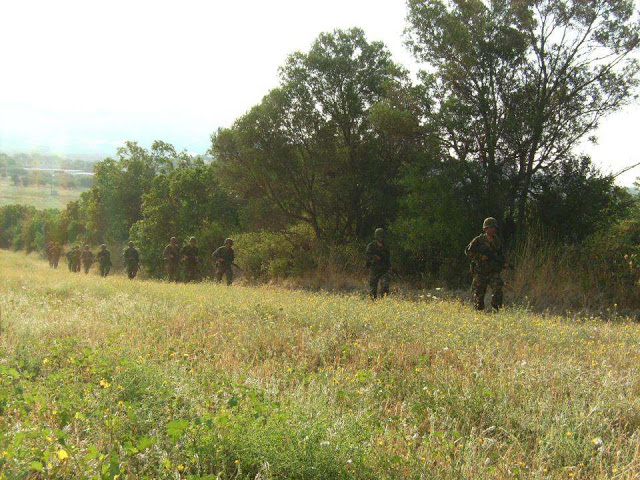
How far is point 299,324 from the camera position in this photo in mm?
7426

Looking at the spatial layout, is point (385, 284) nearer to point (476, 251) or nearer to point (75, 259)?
point (476, 251)

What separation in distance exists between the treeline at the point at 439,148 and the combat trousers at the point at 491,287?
10.7 ft

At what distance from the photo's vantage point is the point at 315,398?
4043 mm

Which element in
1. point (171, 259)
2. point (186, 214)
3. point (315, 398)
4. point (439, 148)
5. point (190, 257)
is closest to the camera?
point (315, 398)

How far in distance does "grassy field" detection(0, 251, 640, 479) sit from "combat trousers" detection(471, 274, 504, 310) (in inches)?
101

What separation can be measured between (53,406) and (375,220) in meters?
16.2

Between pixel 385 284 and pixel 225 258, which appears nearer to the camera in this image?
pixel 385 284

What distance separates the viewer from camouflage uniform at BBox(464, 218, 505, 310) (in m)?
10.2

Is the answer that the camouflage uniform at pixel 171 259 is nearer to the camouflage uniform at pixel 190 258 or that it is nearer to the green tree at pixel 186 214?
the camouflage uniform at pixel 190 258

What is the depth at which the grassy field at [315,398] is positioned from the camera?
3047mm

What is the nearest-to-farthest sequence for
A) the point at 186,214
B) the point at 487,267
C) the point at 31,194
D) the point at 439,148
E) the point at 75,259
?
the point at 487,267 → the point at 439,148 → the point at 186,214 → the point at 75,259 → the point at 31,194

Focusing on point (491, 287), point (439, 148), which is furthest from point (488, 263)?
point (439, 148)

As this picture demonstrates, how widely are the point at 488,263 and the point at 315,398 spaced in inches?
282

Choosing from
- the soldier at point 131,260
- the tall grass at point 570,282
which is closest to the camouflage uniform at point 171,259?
the soldier at point 131,260
